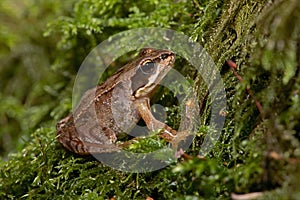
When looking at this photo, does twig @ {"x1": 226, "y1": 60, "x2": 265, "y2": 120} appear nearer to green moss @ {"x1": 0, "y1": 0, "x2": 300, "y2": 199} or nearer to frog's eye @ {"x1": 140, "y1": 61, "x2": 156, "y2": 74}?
green moss @ {"x1": 0, "y1": 0, "x2": 300, "y2": 199}

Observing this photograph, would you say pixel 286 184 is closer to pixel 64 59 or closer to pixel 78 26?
pixel 78 26

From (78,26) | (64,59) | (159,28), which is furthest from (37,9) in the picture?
(159,28)

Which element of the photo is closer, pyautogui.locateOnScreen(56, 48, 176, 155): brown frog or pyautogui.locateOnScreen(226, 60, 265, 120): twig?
pyautogui.locateOnScreen(226, 60, 265, 120): twig

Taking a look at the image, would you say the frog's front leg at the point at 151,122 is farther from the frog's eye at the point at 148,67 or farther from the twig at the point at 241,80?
the twig at the point at 241,80

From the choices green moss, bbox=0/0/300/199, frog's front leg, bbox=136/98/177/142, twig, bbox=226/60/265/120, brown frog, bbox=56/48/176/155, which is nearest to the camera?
green moss, bbox=0/0/300/199

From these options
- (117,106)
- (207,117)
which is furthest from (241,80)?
(117,106)

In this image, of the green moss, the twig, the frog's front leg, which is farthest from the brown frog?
the twig

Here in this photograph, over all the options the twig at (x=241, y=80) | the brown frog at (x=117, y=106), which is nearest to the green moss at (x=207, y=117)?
the twig at (x=241, y=80)
